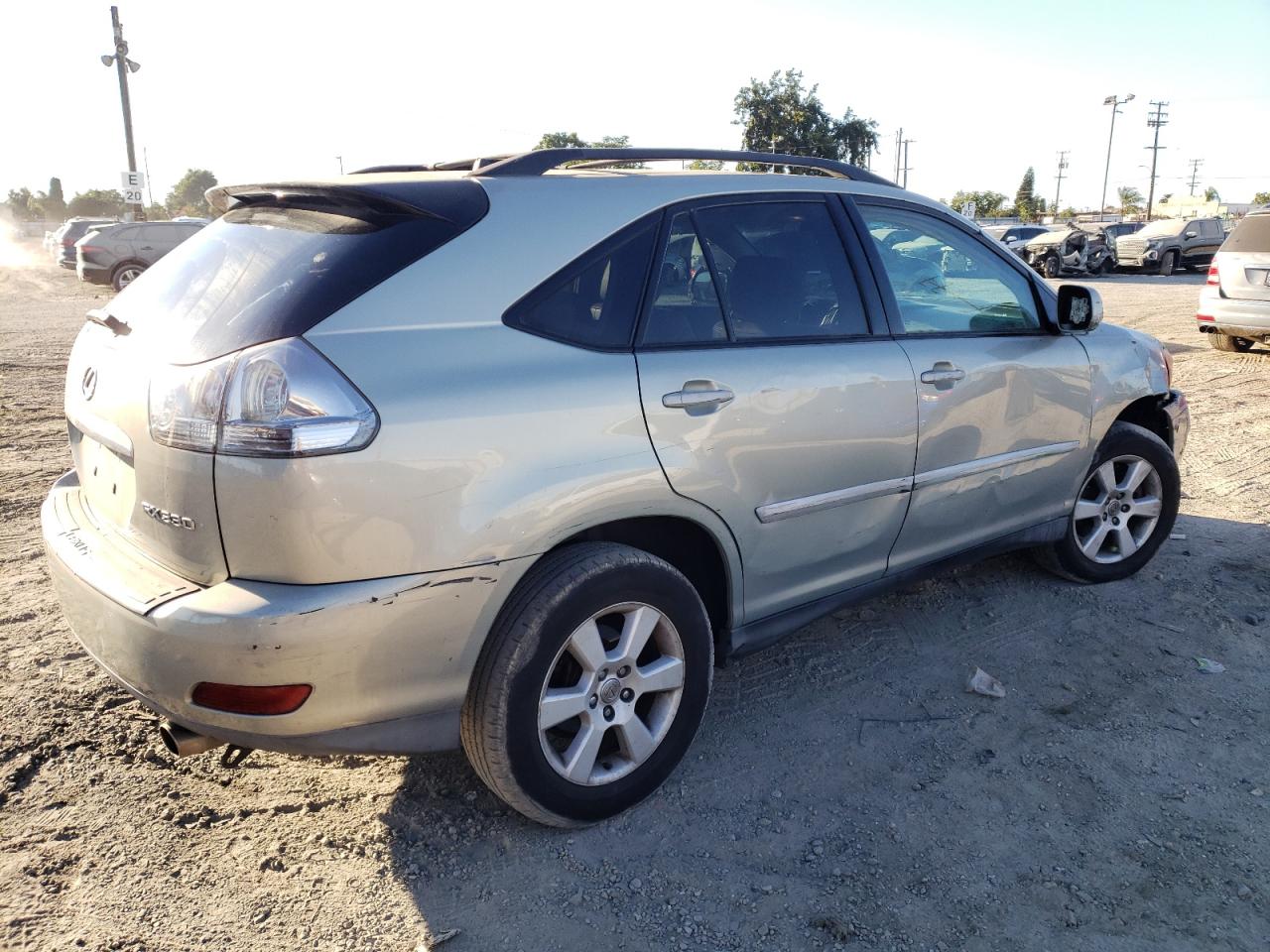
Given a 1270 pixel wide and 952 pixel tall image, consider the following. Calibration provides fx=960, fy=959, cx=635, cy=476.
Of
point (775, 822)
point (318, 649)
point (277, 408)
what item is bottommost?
point (775, 822)

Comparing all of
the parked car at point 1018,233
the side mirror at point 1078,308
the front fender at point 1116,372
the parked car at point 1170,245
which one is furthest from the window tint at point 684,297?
the parked car at point 1170,245

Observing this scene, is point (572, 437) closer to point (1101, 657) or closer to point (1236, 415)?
point (1101, 657)

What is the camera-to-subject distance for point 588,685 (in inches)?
102

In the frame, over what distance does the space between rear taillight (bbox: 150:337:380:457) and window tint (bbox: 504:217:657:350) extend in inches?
19.2

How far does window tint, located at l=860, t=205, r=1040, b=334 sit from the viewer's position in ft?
11.3

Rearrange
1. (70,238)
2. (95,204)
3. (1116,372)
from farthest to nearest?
1. (95,204)
2. (70,238)
3. (1116,372)

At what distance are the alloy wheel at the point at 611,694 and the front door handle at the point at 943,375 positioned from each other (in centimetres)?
132

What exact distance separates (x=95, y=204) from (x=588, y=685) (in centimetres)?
9855

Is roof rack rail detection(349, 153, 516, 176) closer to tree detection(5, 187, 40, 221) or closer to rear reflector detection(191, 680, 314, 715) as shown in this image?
rear reflector detection(191, 680, 314, 715)

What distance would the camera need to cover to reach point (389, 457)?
6.98 ft

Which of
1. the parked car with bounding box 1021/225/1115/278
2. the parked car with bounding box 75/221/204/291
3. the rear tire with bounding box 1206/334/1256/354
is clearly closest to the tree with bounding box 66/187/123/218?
the parked car with bounding box 75/221/204/291

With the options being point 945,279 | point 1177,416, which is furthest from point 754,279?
point 1177,416

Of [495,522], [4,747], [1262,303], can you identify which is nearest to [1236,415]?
[1262,303]

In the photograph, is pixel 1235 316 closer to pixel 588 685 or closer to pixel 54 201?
pixel 588 685
